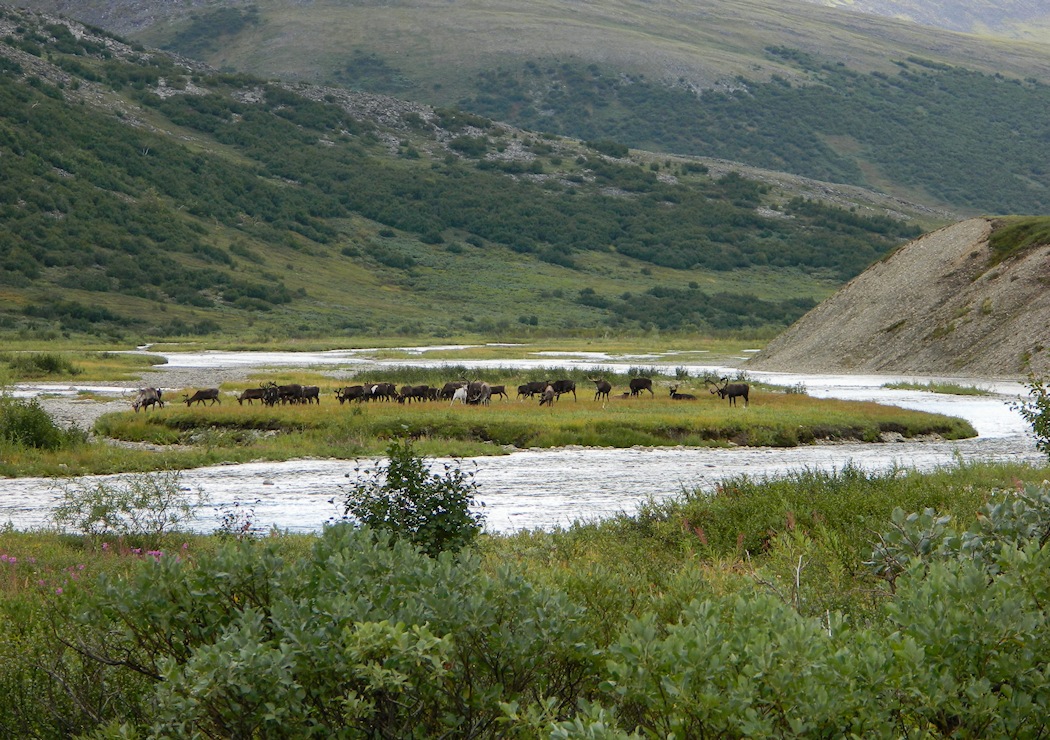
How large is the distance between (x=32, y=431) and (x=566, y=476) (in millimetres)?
12941

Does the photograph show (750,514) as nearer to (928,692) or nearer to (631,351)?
(928,692)

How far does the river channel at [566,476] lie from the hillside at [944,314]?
17741mm

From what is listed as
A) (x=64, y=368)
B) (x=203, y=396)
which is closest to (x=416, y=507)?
(x=203, y=396)

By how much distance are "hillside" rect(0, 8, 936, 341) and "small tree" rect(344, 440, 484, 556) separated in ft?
263

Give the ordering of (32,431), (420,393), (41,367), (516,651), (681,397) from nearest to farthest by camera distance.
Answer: (516,651), (32,431), (420,393), (681,397), (41,367)

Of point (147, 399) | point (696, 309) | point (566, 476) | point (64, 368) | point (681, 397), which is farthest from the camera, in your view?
point (696, 309)

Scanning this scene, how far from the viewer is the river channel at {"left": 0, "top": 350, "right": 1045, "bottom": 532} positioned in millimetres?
19594

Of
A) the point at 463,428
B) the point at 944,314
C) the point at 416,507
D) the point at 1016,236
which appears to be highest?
the point at 1016,236

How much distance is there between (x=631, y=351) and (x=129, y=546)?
71.5 metres

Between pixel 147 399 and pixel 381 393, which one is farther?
pixel 381 393

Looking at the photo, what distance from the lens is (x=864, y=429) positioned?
110 ft

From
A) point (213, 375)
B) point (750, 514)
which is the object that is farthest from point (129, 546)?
point (213, 375)

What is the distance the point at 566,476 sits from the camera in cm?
2541

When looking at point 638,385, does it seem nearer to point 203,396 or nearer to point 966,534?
point 203,396
